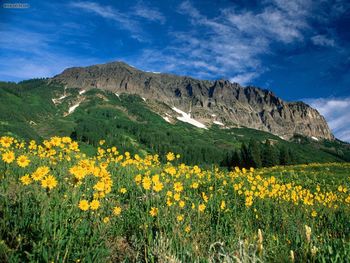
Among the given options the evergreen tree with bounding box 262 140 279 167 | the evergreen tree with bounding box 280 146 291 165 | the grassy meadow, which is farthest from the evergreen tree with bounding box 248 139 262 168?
the grassy meadow

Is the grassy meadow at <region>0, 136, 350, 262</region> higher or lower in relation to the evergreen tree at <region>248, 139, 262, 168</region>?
lower

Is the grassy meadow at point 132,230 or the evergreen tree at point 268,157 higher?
the evergreen tree at point 268,157

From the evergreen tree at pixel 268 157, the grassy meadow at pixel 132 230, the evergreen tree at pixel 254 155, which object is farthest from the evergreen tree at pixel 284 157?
the grassy meadow at pixel 132 230

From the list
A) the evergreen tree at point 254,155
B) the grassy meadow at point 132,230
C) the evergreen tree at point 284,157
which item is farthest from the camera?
the evergreen tree at point 284,157

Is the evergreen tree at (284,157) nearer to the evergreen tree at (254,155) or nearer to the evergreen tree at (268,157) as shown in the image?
the evergreen tree at (268,157)

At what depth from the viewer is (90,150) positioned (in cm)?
17912

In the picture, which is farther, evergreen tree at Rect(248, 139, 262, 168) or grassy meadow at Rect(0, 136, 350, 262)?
evergreen tree at Rect(248, 139, 262, 168)

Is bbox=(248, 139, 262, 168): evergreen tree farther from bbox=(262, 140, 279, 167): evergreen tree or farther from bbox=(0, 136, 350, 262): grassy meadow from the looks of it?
bbox=(0, 136, 350, 262): grassy meadow

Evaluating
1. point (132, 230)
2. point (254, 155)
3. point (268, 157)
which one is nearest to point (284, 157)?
point (268, 157)

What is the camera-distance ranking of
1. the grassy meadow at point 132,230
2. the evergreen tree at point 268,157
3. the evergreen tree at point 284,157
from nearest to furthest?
the grassy meadow at point 132,230 → the evergreen tree at point 268,157 → the evergreen tree at point 284,157

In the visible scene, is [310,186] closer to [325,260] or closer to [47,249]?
[325,260]

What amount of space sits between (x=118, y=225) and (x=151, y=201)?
831mm

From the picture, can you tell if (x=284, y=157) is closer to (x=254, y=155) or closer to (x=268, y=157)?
(x=268, y=157)

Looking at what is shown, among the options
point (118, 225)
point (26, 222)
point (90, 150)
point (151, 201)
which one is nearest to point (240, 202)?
point (151, 201)
